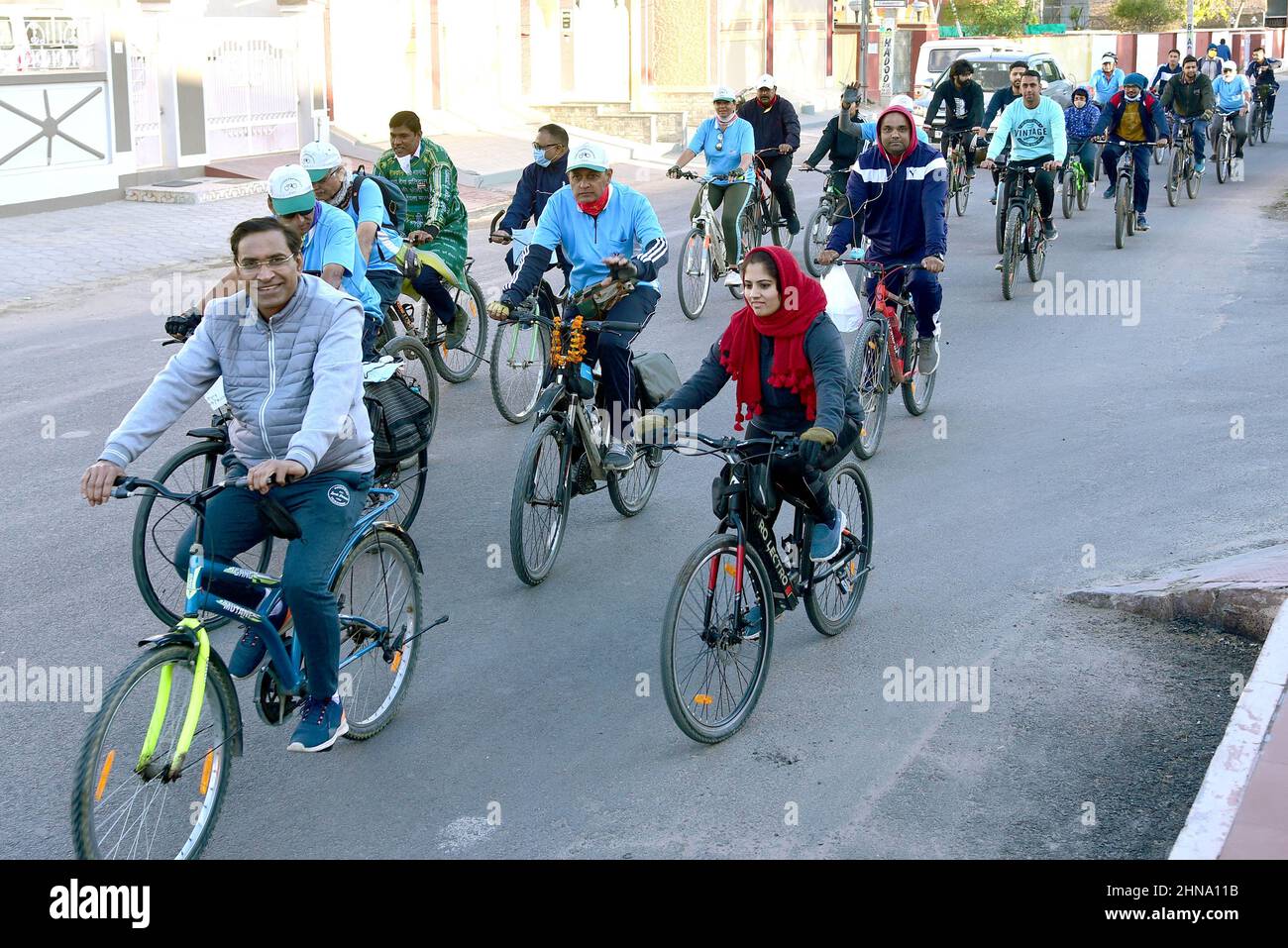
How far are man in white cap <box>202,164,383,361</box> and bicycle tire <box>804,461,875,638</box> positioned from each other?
7.78 feet

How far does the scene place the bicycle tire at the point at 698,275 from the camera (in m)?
13.4

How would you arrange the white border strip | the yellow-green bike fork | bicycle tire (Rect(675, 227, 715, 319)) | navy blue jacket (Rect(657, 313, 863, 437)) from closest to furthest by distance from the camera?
1. the yellow-green bike fork
2. the white border strip
3. navy blue jacket (Rect(657, 313, 863, 437))
4. bicycle tire (Rect(675, 227, 715, 319))

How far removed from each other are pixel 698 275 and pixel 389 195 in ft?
15.7

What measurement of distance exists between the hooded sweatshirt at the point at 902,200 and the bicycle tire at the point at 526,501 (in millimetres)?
2954

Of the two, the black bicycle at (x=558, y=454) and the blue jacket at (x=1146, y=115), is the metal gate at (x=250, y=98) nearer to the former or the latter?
the blue jacket at (x=1146, y=115)

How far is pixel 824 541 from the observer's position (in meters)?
6.13

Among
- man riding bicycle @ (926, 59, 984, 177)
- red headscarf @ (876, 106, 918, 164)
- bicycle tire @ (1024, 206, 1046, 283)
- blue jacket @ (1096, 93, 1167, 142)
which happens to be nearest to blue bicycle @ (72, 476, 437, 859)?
red headscarf @ (876, 106, 918, 164)

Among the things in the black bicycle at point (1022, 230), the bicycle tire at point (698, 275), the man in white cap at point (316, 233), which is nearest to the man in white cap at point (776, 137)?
the black bicycle at point (1022, 230)

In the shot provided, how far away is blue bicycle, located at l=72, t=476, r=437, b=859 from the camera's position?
415cm

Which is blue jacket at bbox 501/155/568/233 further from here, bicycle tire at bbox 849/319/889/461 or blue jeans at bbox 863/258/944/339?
bicycle tire at bbox 849/319/889/461

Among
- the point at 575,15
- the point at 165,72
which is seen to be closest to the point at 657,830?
the point at 165,72

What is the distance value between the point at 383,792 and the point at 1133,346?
8.93m
